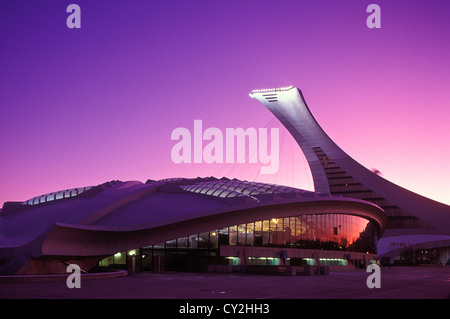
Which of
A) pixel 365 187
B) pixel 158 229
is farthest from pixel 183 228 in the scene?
pixel 365 187

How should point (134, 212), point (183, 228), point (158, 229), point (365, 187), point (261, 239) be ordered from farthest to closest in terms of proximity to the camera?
1. point (365, 187)
2. point (261, 239)
3. point (183, 228)
4. point (134, 212)
5. point (158, 229)

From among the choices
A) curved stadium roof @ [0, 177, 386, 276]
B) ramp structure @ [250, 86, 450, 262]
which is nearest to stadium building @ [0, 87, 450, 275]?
curved stadium roof @ [0, 177, 386, 276]

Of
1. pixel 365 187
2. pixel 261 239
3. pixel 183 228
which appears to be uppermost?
pixel 365 187

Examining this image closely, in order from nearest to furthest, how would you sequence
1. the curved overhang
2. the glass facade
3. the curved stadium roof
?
the curved overhang < the curved stadium roof < the glass facade

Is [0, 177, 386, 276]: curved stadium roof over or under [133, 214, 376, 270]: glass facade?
over

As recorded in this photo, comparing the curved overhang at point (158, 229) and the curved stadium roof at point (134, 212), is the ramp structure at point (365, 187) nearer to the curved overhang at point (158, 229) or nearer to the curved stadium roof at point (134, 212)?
the curved overhang at point (158, 229)

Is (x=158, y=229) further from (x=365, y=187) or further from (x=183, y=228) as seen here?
(x=365, y=187)

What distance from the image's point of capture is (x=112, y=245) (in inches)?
1422

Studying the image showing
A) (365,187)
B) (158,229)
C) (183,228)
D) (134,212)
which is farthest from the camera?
(365,187)

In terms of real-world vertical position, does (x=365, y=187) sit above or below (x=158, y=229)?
above

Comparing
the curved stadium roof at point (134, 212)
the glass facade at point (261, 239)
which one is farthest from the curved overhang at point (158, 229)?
the glass facade at point (261, 239)

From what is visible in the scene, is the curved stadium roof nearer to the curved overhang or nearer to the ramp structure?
the curved overhang
